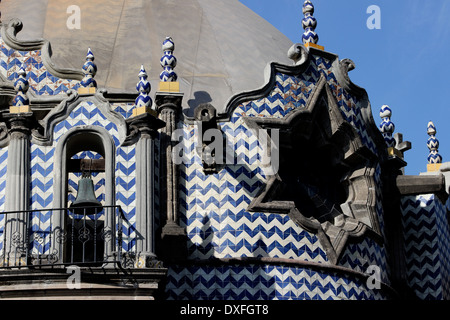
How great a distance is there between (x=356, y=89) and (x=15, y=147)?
9.13 meters

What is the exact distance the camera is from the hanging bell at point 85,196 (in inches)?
1277

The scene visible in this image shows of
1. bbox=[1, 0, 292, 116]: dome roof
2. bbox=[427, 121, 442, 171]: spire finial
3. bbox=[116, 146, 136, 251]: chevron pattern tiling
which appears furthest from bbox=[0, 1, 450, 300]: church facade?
bbox=[427, 121, 442, 171]: spire finial

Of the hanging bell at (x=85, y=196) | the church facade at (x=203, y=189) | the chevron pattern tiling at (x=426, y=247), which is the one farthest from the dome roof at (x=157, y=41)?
the chevron pattern tiling at (x=426, y=247)

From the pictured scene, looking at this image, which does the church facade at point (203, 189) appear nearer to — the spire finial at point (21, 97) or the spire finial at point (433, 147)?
the spire finial at point (21, 97)

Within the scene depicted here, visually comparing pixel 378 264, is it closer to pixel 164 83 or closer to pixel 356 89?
pixel 356 89

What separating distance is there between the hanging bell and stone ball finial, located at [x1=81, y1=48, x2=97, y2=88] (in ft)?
7.87

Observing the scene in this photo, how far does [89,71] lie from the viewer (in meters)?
34.2

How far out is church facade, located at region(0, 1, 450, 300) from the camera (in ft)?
104

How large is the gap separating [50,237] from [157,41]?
24.4ft

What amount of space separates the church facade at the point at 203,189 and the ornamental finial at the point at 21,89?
55mm

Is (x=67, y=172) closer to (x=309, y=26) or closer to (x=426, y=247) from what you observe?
(x=309, y=26)

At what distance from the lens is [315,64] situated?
36562 millimetres

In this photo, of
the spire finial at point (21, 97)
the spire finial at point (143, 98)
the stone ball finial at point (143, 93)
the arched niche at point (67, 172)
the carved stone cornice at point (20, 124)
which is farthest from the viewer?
the stone ball finial at point (143, 93)

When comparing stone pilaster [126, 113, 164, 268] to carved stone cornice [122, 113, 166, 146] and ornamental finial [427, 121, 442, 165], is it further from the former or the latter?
ornamental finial [427, 121, 442, 165]
